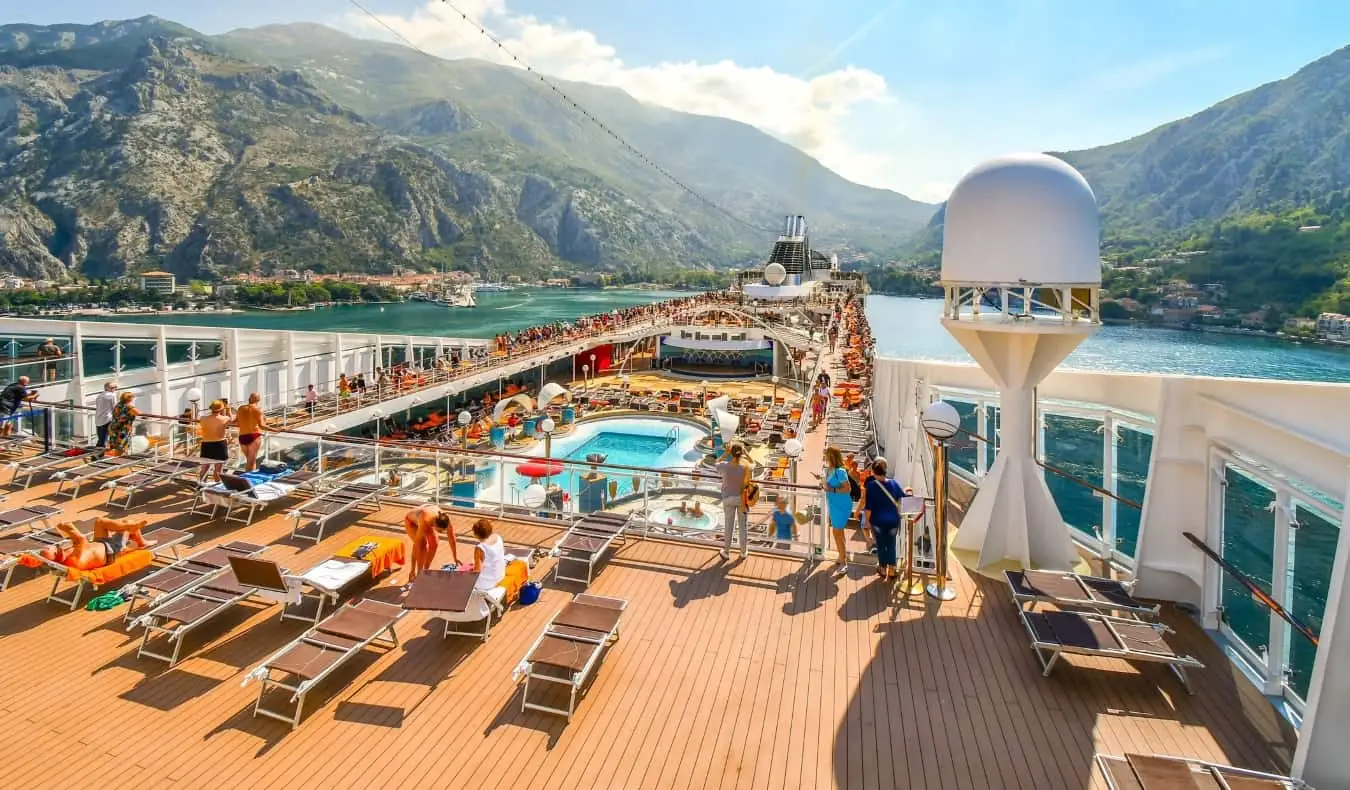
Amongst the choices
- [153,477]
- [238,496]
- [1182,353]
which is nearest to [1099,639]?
[238,496]

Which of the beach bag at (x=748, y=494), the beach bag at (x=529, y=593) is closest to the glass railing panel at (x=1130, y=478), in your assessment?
the beach bag at (x=748, y=494)

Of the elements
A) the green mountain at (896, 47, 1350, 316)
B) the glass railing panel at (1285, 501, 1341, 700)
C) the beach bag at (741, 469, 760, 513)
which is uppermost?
the green mountain at (896, 47, 1350, 316)

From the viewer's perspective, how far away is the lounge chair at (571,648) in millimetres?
3719

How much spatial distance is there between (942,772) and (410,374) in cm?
1849

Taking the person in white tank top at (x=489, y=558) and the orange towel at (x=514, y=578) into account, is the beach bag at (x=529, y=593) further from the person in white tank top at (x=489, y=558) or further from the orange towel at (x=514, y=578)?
the person in white tank top at (x=489, y=558)

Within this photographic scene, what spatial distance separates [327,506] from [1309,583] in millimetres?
16895

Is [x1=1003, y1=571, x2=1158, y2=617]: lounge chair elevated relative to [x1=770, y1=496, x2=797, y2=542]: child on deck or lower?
elevated

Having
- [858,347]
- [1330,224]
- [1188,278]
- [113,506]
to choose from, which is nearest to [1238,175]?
[1330,224]

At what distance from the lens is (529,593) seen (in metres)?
4.98

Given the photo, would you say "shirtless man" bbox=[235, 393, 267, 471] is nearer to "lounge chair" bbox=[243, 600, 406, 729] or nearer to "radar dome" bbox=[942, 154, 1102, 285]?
"lounge chair" bbox=[243, 600, 406, 729]

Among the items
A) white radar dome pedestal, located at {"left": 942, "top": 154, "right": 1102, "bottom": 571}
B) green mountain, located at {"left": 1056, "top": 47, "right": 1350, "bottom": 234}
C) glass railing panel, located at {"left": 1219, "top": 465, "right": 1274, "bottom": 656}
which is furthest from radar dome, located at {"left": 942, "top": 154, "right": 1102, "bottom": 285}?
green mountain, located at {"left": 1056, "top": 47, "right": 1350, "bottom": 234}

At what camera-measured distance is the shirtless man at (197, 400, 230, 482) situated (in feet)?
22.9

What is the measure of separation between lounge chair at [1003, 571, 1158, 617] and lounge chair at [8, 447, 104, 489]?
9358 millimetres

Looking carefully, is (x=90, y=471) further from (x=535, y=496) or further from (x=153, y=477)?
(x=535, y=496)
